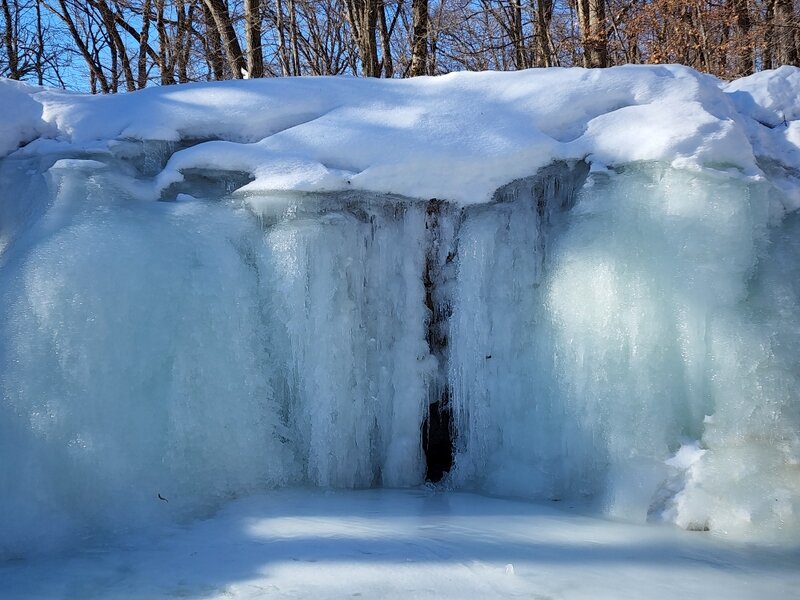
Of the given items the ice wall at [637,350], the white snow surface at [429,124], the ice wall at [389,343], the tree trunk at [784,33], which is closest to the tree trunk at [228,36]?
the white snow surface at [429,124]

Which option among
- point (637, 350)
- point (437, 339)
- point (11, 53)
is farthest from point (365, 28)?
point (637, 350)

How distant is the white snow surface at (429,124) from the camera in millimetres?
3221

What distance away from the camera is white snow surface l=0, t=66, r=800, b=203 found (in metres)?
3.22

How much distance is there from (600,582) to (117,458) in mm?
1849

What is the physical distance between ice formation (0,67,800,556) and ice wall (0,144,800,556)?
0.01 metres

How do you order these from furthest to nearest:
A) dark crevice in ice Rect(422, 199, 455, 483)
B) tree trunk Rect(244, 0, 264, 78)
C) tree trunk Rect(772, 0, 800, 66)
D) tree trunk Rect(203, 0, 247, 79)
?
tree trunk Rect(203, 0, 247, 79), tree trunk Rect(244, 0, 264, 78), tree trunk Rect(772, 0, 800, 66), dark crevice in ice Rect(422, 199, 455, 483)

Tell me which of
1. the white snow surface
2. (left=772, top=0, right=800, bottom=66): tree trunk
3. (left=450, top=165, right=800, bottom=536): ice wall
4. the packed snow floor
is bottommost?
the packed snow floor

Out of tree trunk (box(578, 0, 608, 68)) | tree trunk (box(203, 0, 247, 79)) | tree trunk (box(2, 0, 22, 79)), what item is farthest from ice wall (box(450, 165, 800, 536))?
tree trunk (box(2, 0, 22, 79))

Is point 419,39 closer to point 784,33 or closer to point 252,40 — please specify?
point 252,40

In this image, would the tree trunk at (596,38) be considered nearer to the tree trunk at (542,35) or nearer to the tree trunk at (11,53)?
the tree trunk at (542,35)

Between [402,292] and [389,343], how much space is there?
0.85ft

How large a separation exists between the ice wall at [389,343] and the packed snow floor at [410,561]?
24 cm

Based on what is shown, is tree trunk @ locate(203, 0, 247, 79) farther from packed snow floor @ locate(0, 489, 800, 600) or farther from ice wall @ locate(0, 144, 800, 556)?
packed snow floor @ locate(0, 489, 800, 600)

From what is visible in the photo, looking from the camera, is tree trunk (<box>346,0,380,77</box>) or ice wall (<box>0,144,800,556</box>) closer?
ice wall (<box>0,144,800,556</box>)
